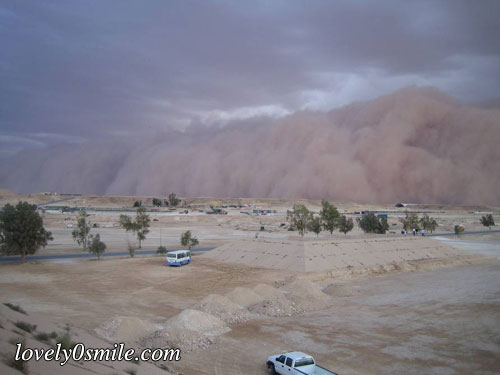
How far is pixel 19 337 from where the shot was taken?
18.2 ft

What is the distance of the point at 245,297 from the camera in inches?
590

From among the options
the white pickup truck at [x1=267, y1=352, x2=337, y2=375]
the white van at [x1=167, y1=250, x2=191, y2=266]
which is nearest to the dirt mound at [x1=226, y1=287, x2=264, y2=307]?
the white pickup truck at [x1=267, y1=352, x2=337, y2=375]

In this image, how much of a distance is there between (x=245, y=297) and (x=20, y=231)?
16.0 m

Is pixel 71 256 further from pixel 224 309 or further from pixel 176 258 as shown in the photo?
pixel 224 309

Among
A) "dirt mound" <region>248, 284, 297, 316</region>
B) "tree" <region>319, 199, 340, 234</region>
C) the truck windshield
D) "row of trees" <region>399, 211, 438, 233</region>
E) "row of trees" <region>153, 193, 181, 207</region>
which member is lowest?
"dirt mound" <region>248, 284, 297, 316</region>

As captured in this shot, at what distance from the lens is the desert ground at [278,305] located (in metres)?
9.82

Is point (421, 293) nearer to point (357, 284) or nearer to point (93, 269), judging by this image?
point (357, 284)

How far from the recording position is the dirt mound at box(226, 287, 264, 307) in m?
14.8

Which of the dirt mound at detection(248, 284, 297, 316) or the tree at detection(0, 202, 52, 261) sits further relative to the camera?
the tree at detection(0, 202, 52, 261)

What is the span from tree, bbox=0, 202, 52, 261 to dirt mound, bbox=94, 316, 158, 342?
1561 cm

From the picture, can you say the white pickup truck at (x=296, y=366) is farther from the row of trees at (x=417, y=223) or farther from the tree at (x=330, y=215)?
the row of trees at (x=417, y=223)

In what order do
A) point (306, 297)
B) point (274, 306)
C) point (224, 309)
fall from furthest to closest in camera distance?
point (306, 297), point (274, 306), point (224, 309)

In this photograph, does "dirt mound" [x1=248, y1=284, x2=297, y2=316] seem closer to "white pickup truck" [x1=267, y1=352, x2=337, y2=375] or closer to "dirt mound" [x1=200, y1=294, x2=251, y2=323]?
"dirt mound" [x1=200, y1=294, x2=251, y2=323]

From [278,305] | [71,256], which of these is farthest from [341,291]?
[71,256]
